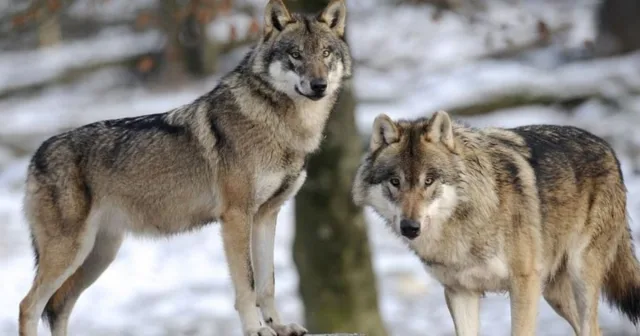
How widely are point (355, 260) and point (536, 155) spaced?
3926 millimetres

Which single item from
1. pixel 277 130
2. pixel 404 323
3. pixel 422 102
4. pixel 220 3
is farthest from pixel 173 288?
pixel 277 130

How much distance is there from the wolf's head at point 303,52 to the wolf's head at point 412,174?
0.43 m

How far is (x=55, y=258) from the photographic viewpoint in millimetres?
6184

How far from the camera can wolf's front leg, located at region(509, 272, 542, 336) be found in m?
5.73

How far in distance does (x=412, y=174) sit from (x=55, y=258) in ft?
7.33

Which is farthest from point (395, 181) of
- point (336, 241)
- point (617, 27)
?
point (617, 27)

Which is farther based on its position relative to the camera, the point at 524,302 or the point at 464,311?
the point at 464,311

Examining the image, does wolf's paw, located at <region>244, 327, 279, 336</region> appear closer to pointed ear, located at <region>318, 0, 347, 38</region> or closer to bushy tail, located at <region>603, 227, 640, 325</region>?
pointed ear, located at <region>318, 0, 347, 38</region>

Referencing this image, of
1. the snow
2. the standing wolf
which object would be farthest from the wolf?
the snow

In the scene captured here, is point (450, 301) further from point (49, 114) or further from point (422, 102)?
point (49, 114)

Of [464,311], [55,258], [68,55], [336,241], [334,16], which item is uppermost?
[334,16]

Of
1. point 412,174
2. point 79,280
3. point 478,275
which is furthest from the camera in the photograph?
point 79,280

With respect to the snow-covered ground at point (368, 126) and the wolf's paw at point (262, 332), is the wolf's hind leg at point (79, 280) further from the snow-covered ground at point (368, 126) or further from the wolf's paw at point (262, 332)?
the snow-covered ground at point (368, 126)

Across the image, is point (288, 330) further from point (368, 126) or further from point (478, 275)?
point (368, 126)
